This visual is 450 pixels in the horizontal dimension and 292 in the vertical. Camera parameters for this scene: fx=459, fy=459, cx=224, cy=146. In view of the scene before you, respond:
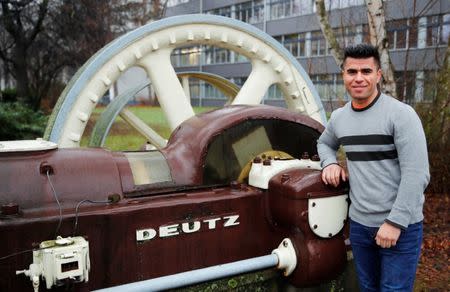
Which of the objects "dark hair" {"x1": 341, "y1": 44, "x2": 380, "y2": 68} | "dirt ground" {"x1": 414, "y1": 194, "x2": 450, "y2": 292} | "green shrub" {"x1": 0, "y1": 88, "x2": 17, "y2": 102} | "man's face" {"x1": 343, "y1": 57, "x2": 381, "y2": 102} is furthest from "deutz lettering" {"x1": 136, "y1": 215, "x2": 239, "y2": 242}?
"green shrub" {"x1": 0, "y1": 88, "x2": 17, "y2": 102}

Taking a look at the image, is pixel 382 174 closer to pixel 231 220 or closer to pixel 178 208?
pixel 231 220

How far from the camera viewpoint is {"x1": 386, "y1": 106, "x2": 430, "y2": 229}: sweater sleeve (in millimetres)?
1870

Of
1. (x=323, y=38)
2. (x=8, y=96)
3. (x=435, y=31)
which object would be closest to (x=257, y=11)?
(x=323, y=38)

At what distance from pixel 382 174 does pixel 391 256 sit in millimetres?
359

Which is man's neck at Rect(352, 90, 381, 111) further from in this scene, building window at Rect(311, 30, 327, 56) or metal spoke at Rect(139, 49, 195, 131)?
building window at Rect(311, 30, 327, 56)

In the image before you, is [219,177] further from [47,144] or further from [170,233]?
[47,144]

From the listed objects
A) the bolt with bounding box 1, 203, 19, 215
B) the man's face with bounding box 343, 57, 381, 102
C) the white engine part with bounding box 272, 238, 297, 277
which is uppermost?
the man's face with bounding box 343, 57, 381, 102

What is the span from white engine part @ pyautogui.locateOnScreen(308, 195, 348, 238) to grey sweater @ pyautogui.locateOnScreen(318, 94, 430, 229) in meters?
0.12

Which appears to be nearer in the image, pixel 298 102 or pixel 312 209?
pixel 312 209

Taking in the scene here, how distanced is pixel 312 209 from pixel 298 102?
191cm

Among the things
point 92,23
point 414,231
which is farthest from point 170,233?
point 92,23

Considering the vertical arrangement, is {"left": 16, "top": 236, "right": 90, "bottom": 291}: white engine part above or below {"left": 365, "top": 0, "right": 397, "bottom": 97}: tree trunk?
below

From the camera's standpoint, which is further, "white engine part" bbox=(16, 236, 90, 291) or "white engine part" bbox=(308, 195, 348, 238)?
"white engine part" bbox=(308, 195, 348, 238)

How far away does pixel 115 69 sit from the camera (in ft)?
11.1
